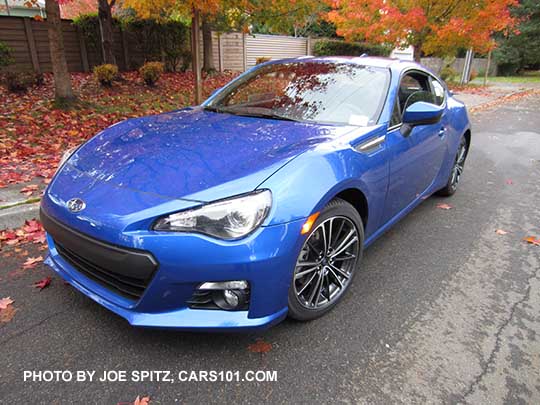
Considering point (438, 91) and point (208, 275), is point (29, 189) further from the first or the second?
point (438, 91)

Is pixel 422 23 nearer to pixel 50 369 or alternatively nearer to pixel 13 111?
pixel 13 111

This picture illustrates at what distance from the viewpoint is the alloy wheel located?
2150 mm

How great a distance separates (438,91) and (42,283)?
12.8 ft

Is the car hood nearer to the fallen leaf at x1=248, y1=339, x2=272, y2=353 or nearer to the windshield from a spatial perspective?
the windshield

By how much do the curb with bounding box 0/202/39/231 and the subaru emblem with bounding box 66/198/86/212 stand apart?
6.10 ft

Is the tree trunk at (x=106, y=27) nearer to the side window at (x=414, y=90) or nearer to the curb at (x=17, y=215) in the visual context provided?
the curb at (x=17, y=215)

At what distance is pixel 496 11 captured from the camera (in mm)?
11008

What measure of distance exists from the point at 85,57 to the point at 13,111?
19.9 feet

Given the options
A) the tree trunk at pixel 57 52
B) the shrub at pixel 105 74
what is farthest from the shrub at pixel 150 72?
the tree trunk at pixel 57 52

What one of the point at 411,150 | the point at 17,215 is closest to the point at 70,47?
the point at 17,215

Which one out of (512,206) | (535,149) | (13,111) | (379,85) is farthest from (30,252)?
(535,149)

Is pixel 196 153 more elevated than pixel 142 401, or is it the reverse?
pixel 196 153

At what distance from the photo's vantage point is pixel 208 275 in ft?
5.73

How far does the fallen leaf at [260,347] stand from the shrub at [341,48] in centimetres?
1986
